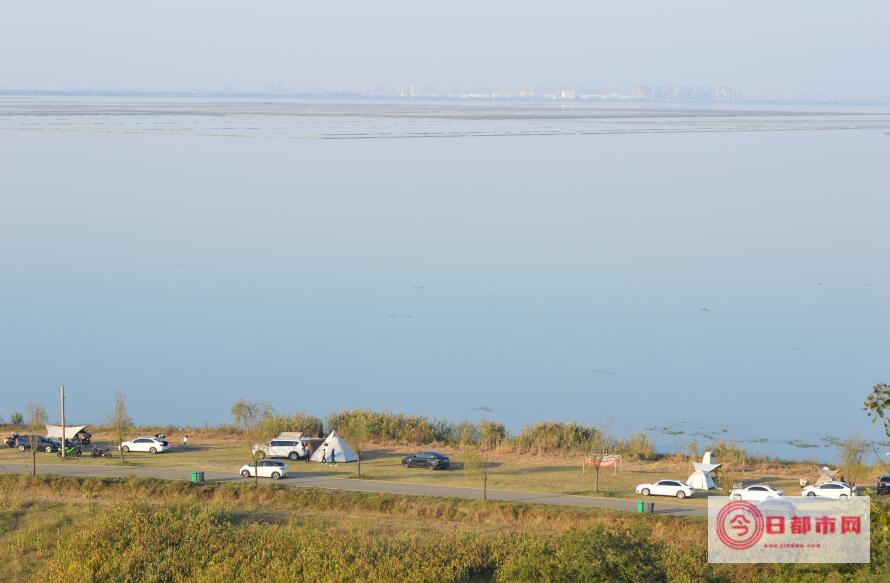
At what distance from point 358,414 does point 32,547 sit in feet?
40.7

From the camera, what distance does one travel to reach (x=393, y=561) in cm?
1525

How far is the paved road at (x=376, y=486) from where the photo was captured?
856 inches

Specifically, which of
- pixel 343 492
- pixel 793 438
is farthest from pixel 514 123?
pixel 343 492

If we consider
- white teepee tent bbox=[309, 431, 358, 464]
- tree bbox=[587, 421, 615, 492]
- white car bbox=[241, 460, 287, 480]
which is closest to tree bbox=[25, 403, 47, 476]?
white car bbox=[241, 460, 287, 480]

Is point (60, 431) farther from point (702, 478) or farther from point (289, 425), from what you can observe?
point (702, 478)

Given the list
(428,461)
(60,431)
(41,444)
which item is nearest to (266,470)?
(428,461)

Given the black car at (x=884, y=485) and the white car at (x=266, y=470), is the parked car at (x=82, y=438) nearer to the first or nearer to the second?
the white car at (x=266, y=470)

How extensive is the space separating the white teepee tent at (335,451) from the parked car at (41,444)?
5799 millimetres

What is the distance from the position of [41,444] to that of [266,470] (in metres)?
5.99

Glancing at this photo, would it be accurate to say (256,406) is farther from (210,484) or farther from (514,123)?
(514,123)

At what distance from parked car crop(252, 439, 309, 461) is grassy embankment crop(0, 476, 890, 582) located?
429 cm

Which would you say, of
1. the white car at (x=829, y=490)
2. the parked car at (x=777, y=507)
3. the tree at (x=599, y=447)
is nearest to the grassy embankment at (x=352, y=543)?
the parked car at (x=777, y=507)

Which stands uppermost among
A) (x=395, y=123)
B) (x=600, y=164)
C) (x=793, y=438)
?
(x=395, y=123)

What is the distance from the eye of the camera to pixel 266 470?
23766 mm
